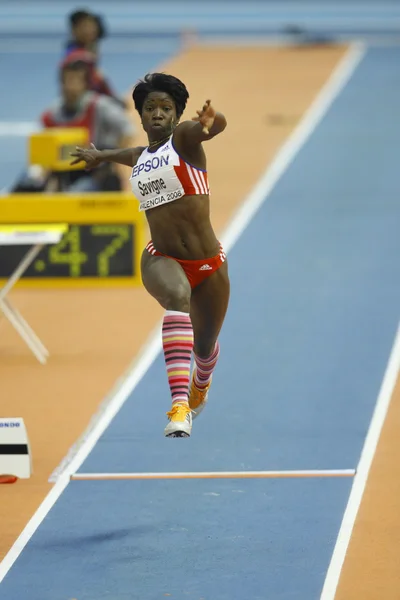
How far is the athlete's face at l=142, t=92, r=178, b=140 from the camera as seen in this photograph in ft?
25.3

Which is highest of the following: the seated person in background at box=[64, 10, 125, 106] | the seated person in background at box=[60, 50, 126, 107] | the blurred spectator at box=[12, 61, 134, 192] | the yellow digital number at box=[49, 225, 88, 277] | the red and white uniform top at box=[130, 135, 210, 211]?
the seated person in background at box=[64, 10, 125, 106]

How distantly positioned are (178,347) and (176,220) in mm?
725

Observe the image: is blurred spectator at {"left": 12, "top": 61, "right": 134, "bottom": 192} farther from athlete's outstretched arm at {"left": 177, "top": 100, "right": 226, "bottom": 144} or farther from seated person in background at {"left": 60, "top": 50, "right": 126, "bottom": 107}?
athlete's outstretched arm at {"left": 177, "top": 100, "right": 226, "bottom": 144}

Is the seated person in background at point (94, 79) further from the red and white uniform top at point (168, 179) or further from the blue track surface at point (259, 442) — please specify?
the red and white uniform top at point (168, 179)

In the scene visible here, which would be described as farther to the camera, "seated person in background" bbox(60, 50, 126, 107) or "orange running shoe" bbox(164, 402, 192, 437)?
"seated person in background" bbox(60, 50, 126, 107)

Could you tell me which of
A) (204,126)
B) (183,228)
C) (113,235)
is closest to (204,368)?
(183,228)

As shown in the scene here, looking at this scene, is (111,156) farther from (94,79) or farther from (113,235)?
(94,79)

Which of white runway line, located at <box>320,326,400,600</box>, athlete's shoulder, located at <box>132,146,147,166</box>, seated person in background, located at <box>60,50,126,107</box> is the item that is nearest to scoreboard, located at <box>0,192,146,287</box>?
seated person in background, located at <box>60,50,126,107</box>

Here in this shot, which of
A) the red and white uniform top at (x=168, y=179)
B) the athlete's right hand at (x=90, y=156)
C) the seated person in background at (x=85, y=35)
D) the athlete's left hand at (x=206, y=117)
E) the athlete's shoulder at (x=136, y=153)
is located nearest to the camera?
the athlete's left hand at (x=206, y=117)

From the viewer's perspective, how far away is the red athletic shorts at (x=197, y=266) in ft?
26.1

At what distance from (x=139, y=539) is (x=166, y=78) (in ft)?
8.46

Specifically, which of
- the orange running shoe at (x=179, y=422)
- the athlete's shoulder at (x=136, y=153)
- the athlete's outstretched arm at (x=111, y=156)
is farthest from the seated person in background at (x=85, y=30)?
the orange running shoe at (x=179, y=422)

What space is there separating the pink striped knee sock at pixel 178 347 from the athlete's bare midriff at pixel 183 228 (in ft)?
1.35

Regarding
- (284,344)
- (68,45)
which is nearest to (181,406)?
(284,344)
